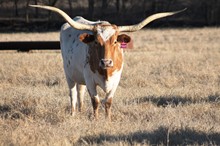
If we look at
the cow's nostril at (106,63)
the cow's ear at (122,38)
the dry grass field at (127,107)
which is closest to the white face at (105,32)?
the cow's ear at (122,38)

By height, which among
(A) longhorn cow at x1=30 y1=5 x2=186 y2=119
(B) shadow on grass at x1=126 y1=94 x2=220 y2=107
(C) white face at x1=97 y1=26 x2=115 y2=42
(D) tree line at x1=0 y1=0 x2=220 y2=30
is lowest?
(D) tree line at x1=0 y1=0 x2=220 y2=30

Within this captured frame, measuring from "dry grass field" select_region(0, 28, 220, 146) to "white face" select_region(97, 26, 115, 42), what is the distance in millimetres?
1272

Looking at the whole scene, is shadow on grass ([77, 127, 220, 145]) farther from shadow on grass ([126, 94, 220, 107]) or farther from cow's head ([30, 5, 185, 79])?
shadow on grass ([126, 94, 220, 107])

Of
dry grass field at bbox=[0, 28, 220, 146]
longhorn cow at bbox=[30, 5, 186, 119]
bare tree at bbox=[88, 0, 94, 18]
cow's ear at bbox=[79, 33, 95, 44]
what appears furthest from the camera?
bare tree at bbox=[88, 0, 94, 18]

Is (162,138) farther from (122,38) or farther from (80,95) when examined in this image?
(80,95)

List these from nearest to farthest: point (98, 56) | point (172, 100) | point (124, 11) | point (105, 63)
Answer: point (105, 63)
point (98, 56)
point (172, 100)
point (124, 11)

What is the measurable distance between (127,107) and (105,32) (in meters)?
1.61

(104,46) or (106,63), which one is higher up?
(104,46)

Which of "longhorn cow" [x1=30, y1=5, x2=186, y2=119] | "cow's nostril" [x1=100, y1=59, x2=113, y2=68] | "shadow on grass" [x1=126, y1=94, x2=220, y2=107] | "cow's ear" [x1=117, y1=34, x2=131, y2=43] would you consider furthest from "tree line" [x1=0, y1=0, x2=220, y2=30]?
"cow's nostril" [x1=100, y1=59, x2=113, y2=68]

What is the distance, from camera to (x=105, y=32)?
28.6 ft

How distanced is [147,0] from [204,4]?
5.97 meters

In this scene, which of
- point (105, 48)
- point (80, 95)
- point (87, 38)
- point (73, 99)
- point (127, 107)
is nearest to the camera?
point (105, 48)

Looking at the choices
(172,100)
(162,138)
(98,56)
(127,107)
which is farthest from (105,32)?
(172,100)

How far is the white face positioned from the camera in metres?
8.66
